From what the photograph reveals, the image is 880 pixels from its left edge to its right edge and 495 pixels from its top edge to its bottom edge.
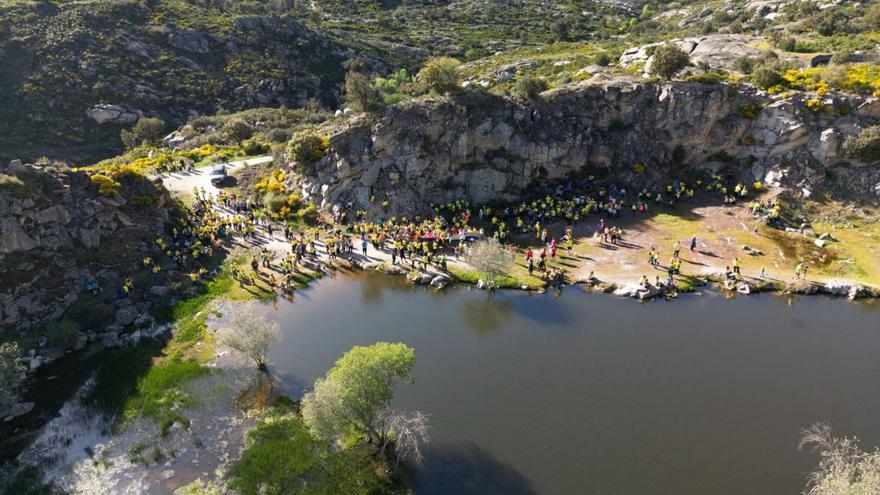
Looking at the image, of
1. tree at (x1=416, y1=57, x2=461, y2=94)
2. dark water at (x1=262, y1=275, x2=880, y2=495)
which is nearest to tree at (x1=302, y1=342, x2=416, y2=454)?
dark water at (x1=262, y1=275, x2=880, y2=495)

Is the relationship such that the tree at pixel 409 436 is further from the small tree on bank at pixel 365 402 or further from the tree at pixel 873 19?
the tree at pixel 873 19

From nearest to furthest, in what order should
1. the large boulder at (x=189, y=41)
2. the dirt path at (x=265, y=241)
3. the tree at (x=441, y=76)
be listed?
the dirt path at (x=265, y=241) < the tree at (x=441, y=76) < the large boulder at (x=189, y=41)

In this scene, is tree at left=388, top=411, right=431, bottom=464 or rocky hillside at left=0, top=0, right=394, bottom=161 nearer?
tree at left=388, top=411, right=431, bottom=464

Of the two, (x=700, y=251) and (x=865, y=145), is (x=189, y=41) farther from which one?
(x=865, y=145)

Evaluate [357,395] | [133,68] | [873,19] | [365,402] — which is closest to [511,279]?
[365,402]

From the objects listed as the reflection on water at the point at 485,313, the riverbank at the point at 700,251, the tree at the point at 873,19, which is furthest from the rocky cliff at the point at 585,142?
the tree at the point at 873,19

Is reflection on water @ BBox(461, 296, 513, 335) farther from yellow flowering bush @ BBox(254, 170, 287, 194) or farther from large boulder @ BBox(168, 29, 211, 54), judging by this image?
large boulder @ BBox(168, 29, 211, 54)
